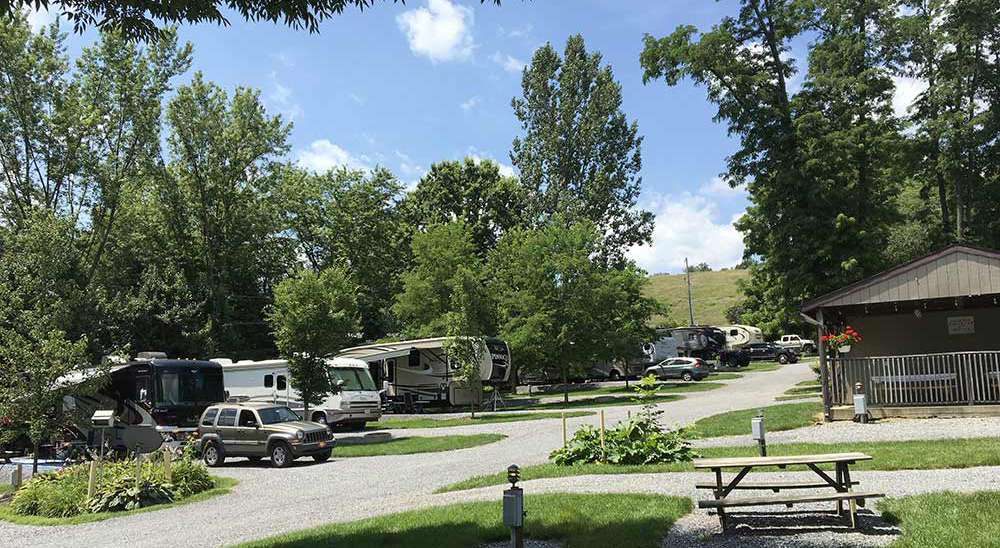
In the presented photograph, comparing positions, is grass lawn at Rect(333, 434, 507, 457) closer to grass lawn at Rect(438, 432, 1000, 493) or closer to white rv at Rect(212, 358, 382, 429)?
white rv at Rect(212, 358, 382, 429)

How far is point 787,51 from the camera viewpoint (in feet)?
86.2

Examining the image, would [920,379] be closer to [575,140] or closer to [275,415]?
[275,415]

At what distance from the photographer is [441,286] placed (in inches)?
1545

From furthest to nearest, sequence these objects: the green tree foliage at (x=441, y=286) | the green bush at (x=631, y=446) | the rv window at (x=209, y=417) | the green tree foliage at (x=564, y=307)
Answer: the green tree foliage at (x=441, y=286)
the green tree foliage at (x=564, y=307)
the rv window at (x=209, y=417)
the green bush at (x=631, y=446)

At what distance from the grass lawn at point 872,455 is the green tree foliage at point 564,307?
18.6 m

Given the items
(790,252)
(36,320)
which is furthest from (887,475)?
(36,320)

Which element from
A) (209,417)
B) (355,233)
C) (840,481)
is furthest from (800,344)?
(840,481)

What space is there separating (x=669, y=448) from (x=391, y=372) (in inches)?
842

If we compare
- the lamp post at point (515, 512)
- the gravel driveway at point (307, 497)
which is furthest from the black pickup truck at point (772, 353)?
→ the lamp post at point (515, 512)

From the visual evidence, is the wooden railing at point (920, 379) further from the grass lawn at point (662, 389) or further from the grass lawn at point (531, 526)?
the grass lawn at point (662, 389)

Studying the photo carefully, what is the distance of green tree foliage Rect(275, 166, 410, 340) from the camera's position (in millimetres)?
47344

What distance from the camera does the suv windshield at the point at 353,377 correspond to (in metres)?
25.7

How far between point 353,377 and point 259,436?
8.49 meters

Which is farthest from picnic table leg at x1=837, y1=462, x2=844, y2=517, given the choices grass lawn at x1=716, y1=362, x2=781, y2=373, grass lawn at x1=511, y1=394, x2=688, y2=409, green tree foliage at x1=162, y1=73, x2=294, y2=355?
grass lawn at x1=716, y1=362, x2=781, y2=373
